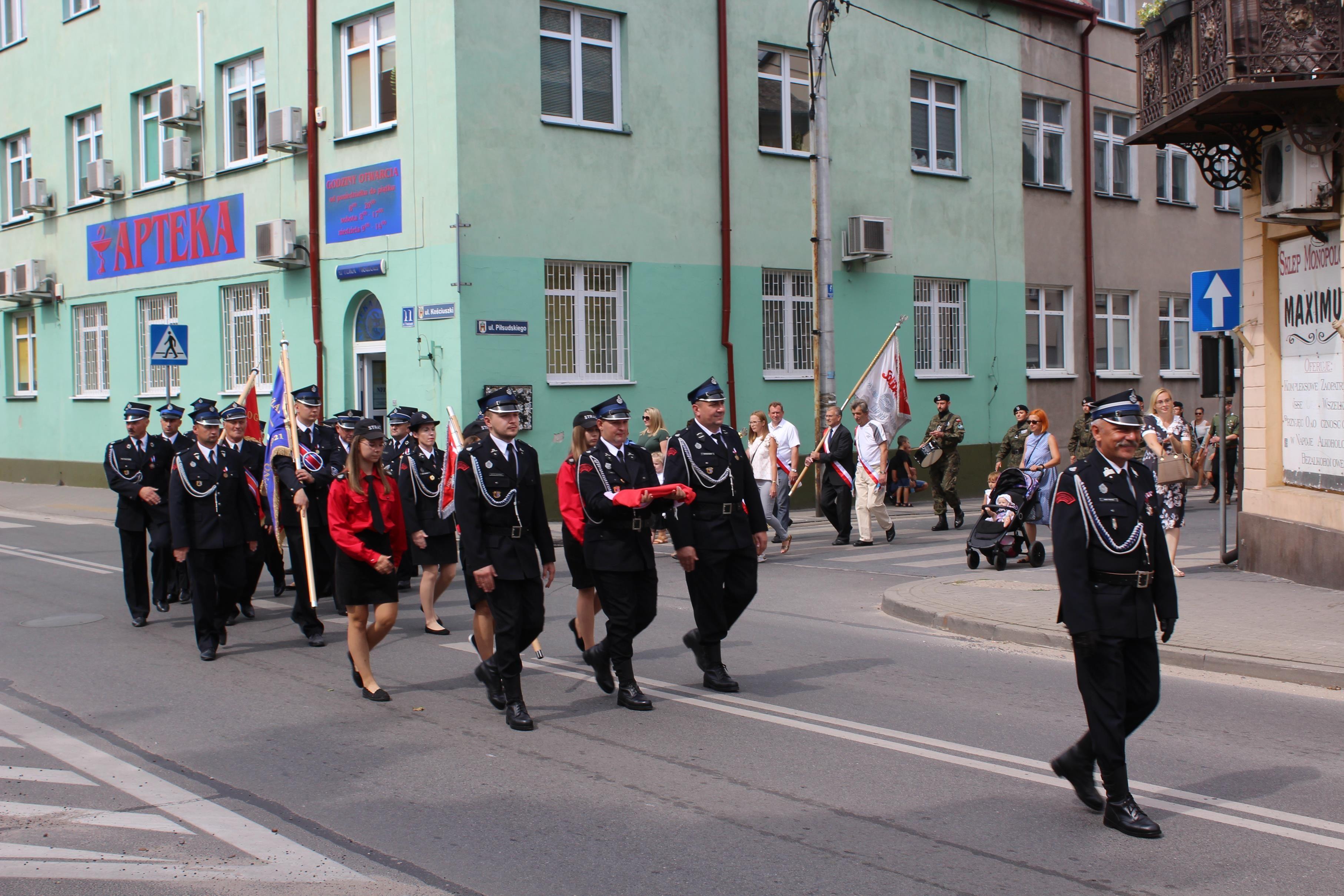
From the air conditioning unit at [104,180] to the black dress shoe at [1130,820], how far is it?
941 inches

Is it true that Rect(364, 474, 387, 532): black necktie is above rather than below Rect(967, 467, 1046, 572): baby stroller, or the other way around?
above

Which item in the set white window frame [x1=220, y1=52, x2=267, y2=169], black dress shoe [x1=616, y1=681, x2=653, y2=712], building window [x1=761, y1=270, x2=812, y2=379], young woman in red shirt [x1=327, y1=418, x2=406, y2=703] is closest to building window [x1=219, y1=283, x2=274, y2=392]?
white window frame [x1=220, y1=52, x2=267, y2=169]

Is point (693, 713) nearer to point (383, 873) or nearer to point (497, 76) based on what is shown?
point (383, 873)

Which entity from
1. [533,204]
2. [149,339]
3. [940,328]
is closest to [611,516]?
[533,204]

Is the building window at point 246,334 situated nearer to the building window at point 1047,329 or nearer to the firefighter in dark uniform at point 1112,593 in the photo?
the building window at point 1047,329

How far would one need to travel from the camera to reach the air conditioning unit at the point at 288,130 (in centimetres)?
2023

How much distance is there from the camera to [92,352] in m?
26.2

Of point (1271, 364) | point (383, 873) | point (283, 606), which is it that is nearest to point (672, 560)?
point (283, 606)

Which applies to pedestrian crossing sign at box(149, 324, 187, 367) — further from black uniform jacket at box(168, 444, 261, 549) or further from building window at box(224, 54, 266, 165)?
black uniform jacket at box(168, 444, 261, 549)

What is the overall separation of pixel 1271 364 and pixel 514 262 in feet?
33.7

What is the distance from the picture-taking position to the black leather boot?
699 cm

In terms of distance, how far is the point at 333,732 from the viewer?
6.97 metres

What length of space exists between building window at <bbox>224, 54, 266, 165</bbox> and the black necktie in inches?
Result: 606

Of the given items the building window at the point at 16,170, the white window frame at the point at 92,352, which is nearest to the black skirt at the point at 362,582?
the white window frame at the point at 92,352
